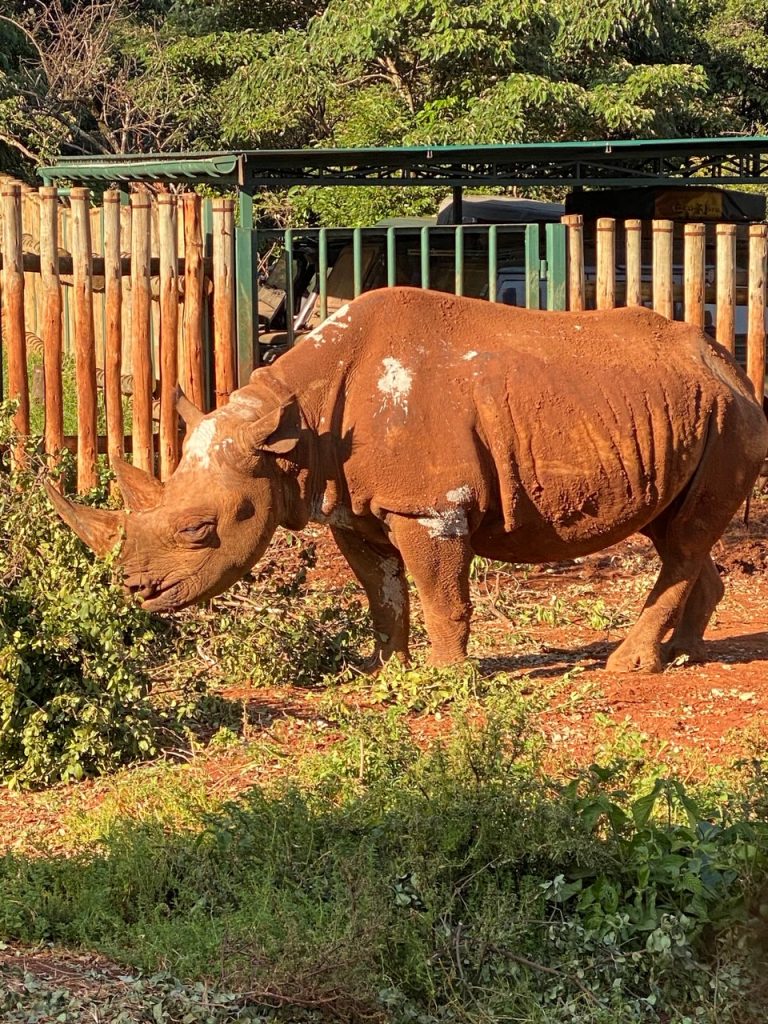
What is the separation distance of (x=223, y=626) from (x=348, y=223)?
39.2ft

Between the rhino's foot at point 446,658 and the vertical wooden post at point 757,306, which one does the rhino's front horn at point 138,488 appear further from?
the vertical wooden post at point 757,306

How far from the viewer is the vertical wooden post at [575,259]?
37.1ft

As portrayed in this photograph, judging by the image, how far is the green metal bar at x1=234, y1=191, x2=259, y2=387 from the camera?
10773 mm

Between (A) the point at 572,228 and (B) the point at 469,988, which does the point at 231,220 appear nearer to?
(A) the point at 572,228

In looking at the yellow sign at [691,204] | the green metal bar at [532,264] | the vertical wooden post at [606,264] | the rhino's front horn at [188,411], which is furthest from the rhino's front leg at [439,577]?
the yellow sign at [691,204]

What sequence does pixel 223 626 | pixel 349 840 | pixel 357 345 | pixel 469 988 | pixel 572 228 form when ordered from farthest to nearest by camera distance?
pixel 572 228 → pixel 223 626 → pixel 357 345 → pixel 349 840 → pixel 469 988

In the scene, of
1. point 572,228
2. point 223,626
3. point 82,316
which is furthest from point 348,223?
point 223,626

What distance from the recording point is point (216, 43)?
22.7m

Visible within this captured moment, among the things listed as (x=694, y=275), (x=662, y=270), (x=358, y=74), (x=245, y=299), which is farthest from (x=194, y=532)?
(x=358, y=74)

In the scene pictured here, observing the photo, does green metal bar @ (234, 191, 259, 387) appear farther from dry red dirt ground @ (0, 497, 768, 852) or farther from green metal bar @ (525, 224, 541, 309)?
green metal bar @ (525, 224, 541, 309)

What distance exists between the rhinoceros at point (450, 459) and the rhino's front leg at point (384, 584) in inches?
0.4

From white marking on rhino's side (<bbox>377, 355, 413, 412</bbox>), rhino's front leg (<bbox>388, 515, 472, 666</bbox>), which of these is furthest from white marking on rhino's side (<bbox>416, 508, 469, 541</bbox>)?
white marking on rhino's side (<bbox>377, 355, 413, 412</bbox>)

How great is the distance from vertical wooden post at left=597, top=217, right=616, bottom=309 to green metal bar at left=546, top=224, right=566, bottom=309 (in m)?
0.29

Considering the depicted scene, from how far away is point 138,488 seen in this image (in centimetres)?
764
